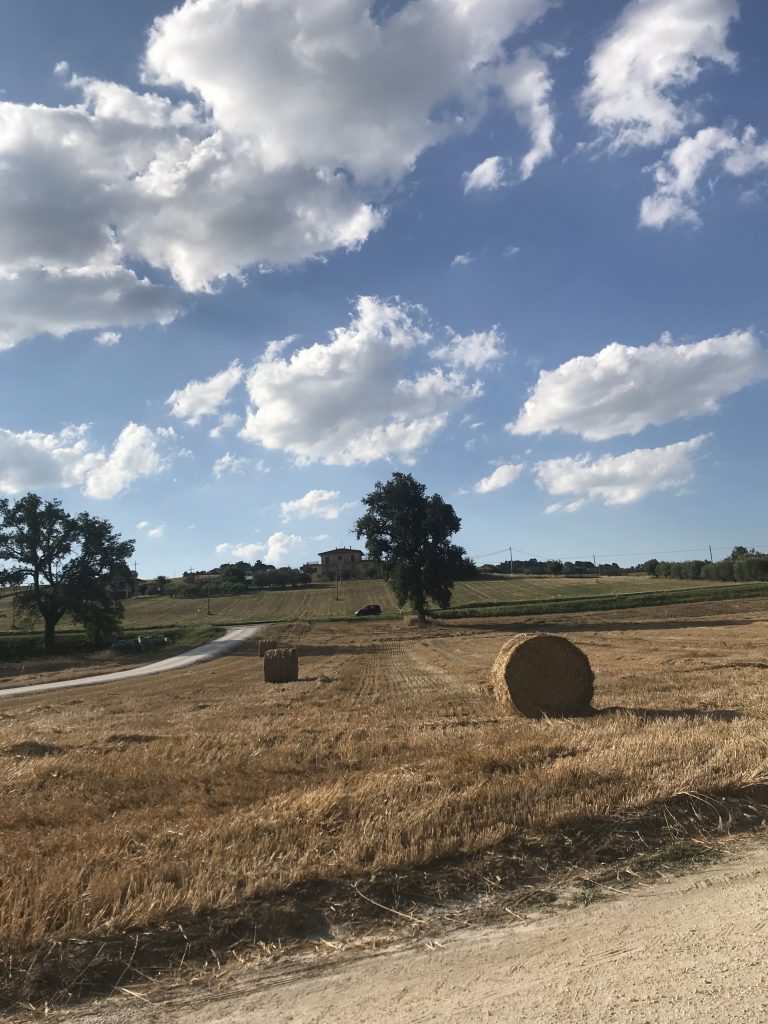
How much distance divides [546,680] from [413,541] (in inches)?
2160

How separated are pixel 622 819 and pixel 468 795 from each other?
1260 mm

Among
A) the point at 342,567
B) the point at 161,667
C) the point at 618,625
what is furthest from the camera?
the point at 342,567

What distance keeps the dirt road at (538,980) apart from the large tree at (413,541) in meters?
62.2

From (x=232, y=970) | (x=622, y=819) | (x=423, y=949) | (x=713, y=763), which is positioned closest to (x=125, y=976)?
(x=232, y=970)

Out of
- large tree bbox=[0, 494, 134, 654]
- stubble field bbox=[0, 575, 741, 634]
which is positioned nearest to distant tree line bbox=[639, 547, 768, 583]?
stubble field bbox=[0, 575, 741, 634]

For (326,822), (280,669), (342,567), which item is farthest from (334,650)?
(342,567)

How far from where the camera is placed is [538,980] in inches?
140

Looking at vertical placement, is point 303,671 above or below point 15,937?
below

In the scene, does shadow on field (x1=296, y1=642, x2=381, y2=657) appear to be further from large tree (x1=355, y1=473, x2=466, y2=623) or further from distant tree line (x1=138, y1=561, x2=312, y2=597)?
distant tree line (x1=138, y1=561, x2=312, y2=597)

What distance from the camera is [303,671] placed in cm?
2994

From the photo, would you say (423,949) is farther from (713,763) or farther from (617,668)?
(617,668)

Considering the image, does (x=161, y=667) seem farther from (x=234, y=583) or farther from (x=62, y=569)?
(x=234, y=583)

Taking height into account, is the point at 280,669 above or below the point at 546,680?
below

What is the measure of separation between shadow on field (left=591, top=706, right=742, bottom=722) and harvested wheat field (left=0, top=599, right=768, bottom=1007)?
3.2 inches
